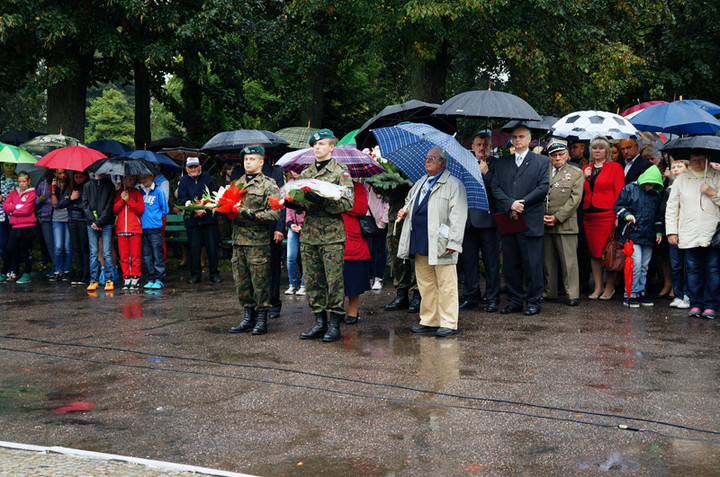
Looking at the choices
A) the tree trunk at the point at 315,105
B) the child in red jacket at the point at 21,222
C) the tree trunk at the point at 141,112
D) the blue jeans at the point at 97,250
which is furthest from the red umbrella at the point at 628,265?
the tree trunk at the point at 141,112

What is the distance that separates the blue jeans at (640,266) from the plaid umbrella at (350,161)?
12.4 feet

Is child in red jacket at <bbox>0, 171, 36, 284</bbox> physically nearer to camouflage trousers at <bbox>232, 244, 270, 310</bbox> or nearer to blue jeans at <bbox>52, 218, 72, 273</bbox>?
blue jeans at <bbox>52, 218, 72, 273</bbox>

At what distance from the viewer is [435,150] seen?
9008 mm

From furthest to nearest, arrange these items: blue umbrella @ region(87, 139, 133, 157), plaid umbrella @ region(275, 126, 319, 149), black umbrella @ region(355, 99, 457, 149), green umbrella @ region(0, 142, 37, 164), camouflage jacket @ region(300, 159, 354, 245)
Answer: blue umbrella @ region(87, 139, 133, 157), plaid umbrella @ region(275, 126, 319, 149), green umbrella @ region(0, 142, 37, 164), black umbrella @ region(355, 99, 457, 149), camouflage jacket @ region(300, 159, 354, 245)

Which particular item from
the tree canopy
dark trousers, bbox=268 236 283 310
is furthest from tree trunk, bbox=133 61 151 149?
dark trousers, bbox=268 236 283 310

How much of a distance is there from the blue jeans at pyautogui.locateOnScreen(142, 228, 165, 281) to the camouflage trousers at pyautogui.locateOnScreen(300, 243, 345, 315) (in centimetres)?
540

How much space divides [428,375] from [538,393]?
1018mm

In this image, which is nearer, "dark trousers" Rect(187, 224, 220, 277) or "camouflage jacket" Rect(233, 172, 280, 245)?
"camouflage jacket" Rect(233, 172, 280, 245)

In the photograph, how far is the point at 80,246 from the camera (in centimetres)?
1422

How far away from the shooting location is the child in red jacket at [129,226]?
13148 mm

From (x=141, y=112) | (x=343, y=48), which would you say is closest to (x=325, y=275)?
(x=343, y=48)

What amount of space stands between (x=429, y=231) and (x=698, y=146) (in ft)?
11.5

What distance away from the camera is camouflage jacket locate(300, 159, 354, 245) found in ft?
27.8

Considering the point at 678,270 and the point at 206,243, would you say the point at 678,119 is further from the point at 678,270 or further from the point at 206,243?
the point at 206,243
